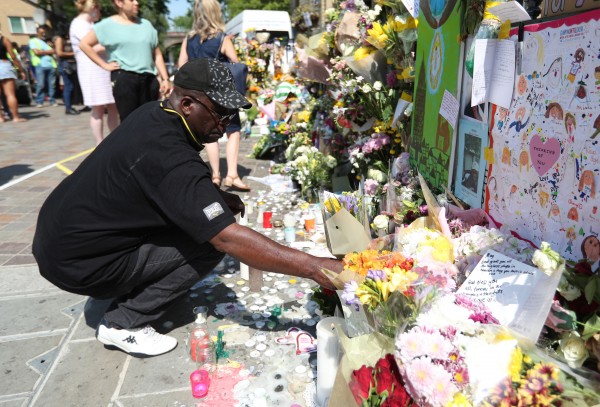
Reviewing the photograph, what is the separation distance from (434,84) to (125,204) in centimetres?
183

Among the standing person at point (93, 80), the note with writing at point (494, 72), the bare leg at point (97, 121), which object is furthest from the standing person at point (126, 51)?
the note with writing at point (494, 72)

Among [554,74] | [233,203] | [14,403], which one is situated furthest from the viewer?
[233,203]

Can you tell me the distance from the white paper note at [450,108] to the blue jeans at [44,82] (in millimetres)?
14399

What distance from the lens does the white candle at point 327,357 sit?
1.99 m

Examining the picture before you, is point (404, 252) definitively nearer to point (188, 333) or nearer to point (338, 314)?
point (338, 314)

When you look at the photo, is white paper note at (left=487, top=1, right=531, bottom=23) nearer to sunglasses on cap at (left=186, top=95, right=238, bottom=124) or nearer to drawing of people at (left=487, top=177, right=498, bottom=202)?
drawing of people at (left=487, top=177, right=498, bottom=202)

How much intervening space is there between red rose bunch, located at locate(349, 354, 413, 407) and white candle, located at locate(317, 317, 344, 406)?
1.31 ft

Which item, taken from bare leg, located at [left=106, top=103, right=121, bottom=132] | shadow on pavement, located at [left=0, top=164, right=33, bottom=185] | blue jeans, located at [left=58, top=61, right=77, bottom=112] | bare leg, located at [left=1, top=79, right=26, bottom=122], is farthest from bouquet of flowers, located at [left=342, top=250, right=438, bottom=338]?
blue jeans, located at [left=58, top=61, right=77, bottom=112]

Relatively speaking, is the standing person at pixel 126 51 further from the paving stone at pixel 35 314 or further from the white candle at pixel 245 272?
the white candle at pixel 245 272

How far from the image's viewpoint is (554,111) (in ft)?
5.63

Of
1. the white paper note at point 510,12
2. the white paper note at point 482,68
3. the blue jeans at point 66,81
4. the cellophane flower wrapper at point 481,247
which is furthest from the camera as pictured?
the blue jeans at point 66,81

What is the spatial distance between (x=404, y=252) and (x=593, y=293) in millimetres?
687

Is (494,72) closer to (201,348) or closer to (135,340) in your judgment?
(201,348)

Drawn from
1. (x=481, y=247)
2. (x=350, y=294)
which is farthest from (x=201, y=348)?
(x=481, y=247)
